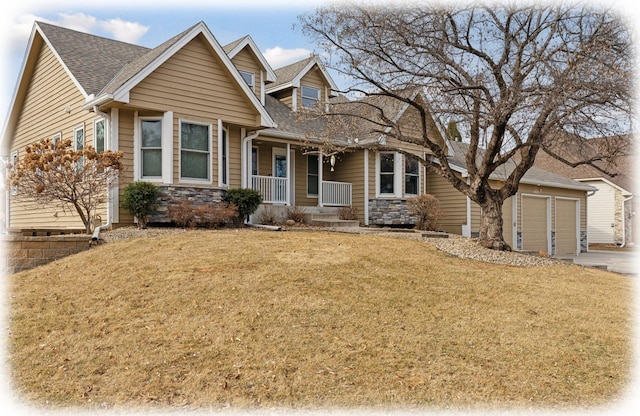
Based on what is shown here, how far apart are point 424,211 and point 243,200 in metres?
7.55

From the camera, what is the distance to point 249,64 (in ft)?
58.5

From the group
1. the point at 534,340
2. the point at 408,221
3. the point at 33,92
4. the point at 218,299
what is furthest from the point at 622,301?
the point at 33,92

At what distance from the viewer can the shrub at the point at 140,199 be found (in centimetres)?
1210

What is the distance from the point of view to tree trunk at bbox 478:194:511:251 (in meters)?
12.8

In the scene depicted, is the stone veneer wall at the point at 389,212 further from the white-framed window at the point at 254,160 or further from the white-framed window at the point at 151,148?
the white-framed window at the point at 151,148

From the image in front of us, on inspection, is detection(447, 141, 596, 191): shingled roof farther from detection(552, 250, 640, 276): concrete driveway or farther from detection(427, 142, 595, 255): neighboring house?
detection(552, 250, 640, 276): concrete driveway

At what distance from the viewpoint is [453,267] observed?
9555 millimetres

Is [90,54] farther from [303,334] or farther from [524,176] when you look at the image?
[524,176]

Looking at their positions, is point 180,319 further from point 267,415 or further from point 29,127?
point 29,127

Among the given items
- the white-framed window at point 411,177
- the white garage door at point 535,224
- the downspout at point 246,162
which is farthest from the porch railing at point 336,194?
the white garage door at point 535,224

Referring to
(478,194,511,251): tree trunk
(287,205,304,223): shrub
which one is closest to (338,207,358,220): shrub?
(287,205,304,223): shrub

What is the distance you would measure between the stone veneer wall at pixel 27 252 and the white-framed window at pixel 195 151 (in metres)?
4.05

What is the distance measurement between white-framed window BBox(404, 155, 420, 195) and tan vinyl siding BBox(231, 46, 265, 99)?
620cm

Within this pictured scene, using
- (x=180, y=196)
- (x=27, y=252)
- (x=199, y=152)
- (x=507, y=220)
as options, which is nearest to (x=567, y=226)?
A: (x=507, y=220)
